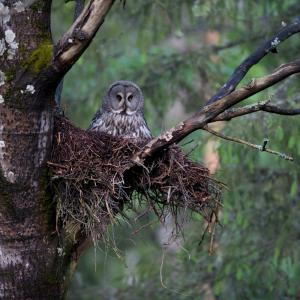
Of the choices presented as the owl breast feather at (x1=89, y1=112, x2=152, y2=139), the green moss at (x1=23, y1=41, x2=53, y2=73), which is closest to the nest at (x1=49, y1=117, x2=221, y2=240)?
the green moss at (x1=23, y1=41, x2=53, y2=73)

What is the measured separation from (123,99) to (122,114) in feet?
0.80

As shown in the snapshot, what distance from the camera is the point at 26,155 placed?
3.41 meters

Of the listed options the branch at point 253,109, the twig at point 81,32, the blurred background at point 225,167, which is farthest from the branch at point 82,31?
the blurred background at point 225,167

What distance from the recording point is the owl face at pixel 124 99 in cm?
561

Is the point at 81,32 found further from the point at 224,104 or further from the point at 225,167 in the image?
the point at 225,167

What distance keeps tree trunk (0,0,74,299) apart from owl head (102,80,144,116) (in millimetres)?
2113

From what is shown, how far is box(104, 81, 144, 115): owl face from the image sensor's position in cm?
561

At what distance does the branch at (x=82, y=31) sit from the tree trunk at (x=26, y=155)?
0.08 metres

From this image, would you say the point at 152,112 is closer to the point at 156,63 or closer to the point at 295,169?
the point at 156,63

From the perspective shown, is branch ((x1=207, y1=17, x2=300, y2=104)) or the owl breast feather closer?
branch ((x1=207, y1=17, x2=300, y2=104))

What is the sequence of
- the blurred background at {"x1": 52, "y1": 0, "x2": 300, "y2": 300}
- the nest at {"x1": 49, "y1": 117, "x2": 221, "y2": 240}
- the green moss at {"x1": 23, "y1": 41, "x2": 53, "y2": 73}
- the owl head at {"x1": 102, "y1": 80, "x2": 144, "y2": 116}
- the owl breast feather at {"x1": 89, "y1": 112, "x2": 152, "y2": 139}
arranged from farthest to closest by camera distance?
the blurred background at {"x1": 52, "y1": 0, "x2": 300, "y2": 300} < the owl head at {"x1": 102, "y1": 80, "x2": 144, "y2": 116} < the owl breast feather at {"x1": 89, "y1": 112, "x2": 152, "y2": 139} < the nest at {"x1": 49, "y1": 117, "x2": 221, "y2": 240} < the green moss at {"x1": 23, "y1": 41, "x2": 53, "y2": 73}

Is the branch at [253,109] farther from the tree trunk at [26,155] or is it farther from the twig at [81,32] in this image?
the tree trunk at [26,155]

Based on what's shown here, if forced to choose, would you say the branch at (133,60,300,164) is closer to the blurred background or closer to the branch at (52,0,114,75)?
the branch at (52,0,114,75)

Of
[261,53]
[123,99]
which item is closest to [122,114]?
[123,99]
